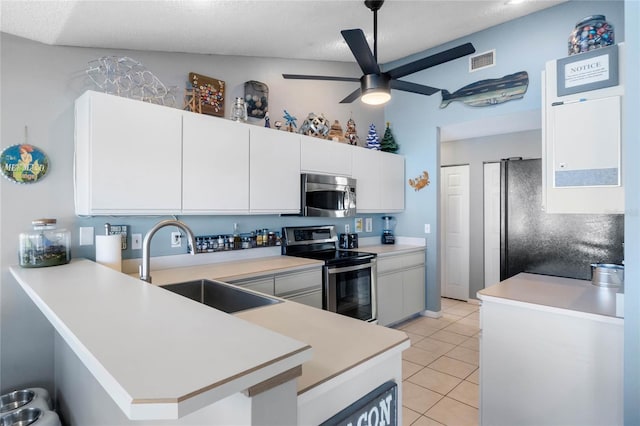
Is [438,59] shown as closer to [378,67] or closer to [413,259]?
[378,67]

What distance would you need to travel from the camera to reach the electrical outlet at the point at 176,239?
8.70 ft

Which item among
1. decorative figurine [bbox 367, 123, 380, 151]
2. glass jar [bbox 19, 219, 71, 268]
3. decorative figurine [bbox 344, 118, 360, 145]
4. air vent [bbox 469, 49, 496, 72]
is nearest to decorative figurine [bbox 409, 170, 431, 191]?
decorative figurine [bbox 367, 123, 380, 151]

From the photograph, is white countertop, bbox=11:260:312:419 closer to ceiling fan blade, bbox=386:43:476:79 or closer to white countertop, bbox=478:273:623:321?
white countertop, bbox=478:273:623:321

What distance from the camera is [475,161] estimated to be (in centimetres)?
478

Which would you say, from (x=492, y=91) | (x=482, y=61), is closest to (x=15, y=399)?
(x=492, y=91)

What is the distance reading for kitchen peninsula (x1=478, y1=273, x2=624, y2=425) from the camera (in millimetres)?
1597

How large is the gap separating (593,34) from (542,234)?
1.27 meters

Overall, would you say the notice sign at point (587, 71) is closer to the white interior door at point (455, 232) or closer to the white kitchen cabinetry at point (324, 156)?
the white kitchen cabinetry at point (324, 156)

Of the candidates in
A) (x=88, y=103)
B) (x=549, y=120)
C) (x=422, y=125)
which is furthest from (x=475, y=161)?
(x=88, y=103)

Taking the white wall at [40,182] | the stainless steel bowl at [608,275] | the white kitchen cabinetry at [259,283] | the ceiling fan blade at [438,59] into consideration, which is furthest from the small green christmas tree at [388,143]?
the white wall at [40,182]

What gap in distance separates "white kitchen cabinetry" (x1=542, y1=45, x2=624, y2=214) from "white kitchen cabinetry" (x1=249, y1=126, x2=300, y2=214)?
76.5 inches

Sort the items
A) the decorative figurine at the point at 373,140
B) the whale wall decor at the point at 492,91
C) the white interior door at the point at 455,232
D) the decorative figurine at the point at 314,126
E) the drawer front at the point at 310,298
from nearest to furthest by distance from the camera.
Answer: the drawer front at the point at 310,298, the whale wall decor at the point at 492,91, the decorative figurine at the point at 314,126, the decorative figurine at the point at 373,140, the white interior door at the point at 455,232

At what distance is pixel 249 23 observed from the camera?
2531mm

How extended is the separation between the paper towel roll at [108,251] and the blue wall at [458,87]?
3.33 meters
